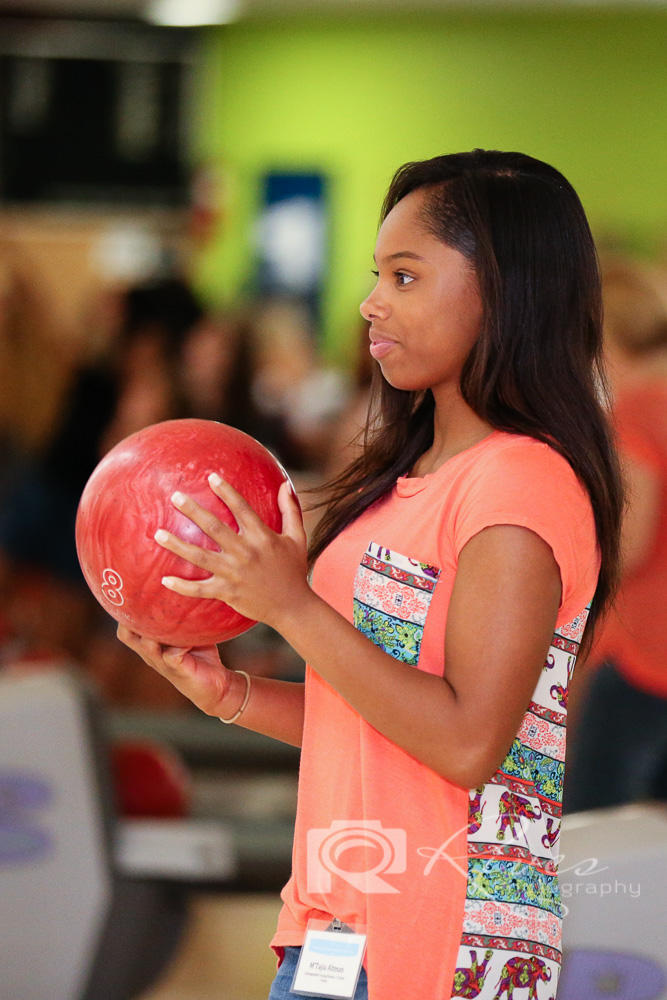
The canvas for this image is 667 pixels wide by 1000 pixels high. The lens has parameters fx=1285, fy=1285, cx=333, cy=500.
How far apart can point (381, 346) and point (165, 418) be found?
2674 mm

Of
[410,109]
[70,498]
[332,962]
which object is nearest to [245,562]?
[332,962]

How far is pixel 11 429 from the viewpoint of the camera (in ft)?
13.8

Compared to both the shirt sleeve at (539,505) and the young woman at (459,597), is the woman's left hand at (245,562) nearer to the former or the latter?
the young woman at (459,597)

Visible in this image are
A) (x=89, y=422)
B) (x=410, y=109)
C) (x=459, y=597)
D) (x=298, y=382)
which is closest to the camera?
(x=459, y=597)

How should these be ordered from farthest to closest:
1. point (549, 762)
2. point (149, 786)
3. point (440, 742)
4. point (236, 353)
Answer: point (236, 353)
point (149, 786)
point (549, 762)
point (440, 742)

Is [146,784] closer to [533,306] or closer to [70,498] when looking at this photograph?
[70,498]

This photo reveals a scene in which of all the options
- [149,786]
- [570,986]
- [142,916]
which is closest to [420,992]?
[570,986]

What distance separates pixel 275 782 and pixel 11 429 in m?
1.42

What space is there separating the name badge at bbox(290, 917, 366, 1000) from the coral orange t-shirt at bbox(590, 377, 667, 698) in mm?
1628

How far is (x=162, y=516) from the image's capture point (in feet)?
3.55

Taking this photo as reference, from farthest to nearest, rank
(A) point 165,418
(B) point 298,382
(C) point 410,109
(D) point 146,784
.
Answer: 1. (C) point 410,109
2. (B) point 298,382
3. (A) point 165,418
4. (D) point 146,784

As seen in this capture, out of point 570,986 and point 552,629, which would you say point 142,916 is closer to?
point 570,986

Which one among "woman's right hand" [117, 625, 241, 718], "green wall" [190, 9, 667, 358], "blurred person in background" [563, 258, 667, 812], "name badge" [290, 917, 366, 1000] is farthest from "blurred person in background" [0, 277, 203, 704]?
"green wall" [190, 9, 667, 358]

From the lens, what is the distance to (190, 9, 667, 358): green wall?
7.63 metres
